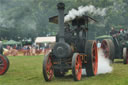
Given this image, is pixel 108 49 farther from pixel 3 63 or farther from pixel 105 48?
pixel 3 63

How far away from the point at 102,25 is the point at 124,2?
10.4 m

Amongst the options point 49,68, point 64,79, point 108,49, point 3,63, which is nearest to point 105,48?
point 108,49

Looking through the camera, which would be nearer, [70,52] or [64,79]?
[70,52]

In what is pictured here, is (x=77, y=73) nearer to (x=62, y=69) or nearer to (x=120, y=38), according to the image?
(x=62, y=69)

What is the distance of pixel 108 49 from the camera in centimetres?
1191

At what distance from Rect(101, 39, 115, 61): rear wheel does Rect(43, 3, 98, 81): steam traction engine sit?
346 centimetres

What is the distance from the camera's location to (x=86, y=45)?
788 centimetres

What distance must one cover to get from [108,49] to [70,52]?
503cm

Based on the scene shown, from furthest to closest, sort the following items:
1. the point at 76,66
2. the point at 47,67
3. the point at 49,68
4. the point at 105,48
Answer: the point at 105,48
the point at 49,68
the point at 47,67
the point at 76,66

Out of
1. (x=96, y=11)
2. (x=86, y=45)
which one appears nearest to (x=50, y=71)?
(x=86, y=45)

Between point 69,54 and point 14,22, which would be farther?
point 14,22

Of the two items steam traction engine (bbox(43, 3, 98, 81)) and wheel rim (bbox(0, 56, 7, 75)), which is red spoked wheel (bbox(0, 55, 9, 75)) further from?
steam traction engine (bbox(43, 3, 98, 81))

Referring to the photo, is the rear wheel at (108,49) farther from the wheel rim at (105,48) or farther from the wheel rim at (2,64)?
the wheel rim at (2,64)

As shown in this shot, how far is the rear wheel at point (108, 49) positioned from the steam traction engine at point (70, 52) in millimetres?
3457
